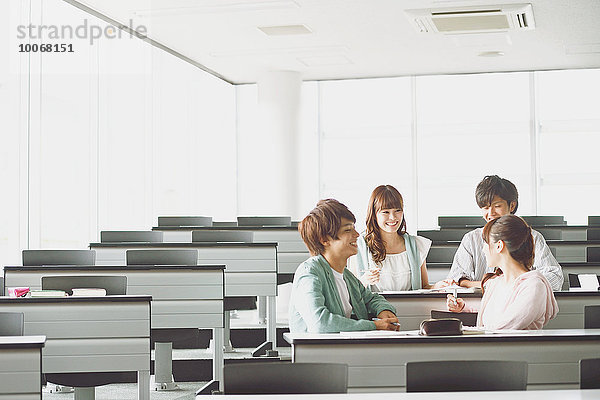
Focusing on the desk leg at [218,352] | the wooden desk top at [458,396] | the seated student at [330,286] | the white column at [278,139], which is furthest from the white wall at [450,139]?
the wooden desk top at [458,396]

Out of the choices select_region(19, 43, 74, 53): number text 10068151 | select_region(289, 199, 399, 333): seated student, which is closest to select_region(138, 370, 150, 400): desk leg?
select_region(289, 199, 399, 333): seated student

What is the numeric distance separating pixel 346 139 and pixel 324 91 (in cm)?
78

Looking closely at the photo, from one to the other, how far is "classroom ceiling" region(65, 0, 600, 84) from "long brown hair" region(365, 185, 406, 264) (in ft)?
11.1

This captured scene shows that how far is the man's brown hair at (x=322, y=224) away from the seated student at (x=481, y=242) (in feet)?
4.61

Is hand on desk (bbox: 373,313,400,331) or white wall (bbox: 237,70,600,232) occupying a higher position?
white wall (bbox: 237,70,600,232)

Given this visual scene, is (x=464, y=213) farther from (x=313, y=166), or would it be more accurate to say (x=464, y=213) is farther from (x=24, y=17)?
(x=24, y=17)

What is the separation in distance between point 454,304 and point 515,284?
670 mm

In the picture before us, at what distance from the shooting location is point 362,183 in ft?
39.4

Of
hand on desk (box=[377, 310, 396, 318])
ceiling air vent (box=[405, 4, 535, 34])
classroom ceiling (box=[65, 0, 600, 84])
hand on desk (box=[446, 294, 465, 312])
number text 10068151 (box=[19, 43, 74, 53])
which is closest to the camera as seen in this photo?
hand on desk (box=[377, 310, 396, 318])

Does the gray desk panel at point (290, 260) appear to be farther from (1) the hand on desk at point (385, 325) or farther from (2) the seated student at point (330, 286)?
(1) the hand on desk at point (385, 325)

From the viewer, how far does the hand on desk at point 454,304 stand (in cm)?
406

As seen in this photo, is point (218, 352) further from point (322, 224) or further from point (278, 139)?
point (278, 139)

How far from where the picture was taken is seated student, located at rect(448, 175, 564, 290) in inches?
181

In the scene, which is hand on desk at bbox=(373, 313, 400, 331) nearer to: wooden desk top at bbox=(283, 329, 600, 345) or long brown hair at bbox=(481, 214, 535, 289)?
wooden desk top at bbox=(283, 329, 600, 345)
